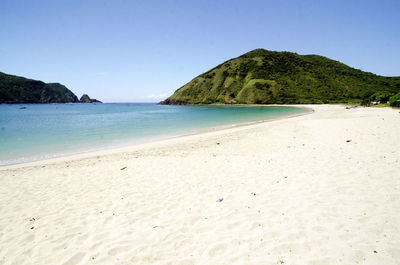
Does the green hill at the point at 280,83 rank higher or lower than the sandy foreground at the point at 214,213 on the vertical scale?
higher

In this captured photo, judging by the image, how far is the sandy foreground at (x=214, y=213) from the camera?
11.9ft

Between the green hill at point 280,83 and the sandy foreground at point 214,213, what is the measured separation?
365 ft

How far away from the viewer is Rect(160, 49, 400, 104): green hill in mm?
113775

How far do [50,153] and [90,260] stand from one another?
51.2 feet

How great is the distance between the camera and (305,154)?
10109 mm

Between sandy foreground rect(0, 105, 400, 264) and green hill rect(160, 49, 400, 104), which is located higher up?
green hill rect(160, 49, 400, 104)

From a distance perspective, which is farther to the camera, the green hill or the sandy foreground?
the green hill

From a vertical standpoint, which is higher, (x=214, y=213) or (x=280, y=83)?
(x=280, y=83)

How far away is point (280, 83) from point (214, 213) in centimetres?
13683

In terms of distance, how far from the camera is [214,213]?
5059mm

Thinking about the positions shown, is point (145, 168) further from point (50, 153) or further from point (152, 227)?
point (50, 153)

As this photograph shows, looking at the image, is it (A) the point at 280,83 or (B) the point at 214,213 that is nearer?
(B) the point at 214,213

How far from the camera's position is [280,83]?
416 feet

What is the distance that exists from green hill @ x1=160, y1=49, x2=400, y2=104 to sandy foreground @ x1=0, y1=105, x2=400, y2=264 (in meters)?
111
